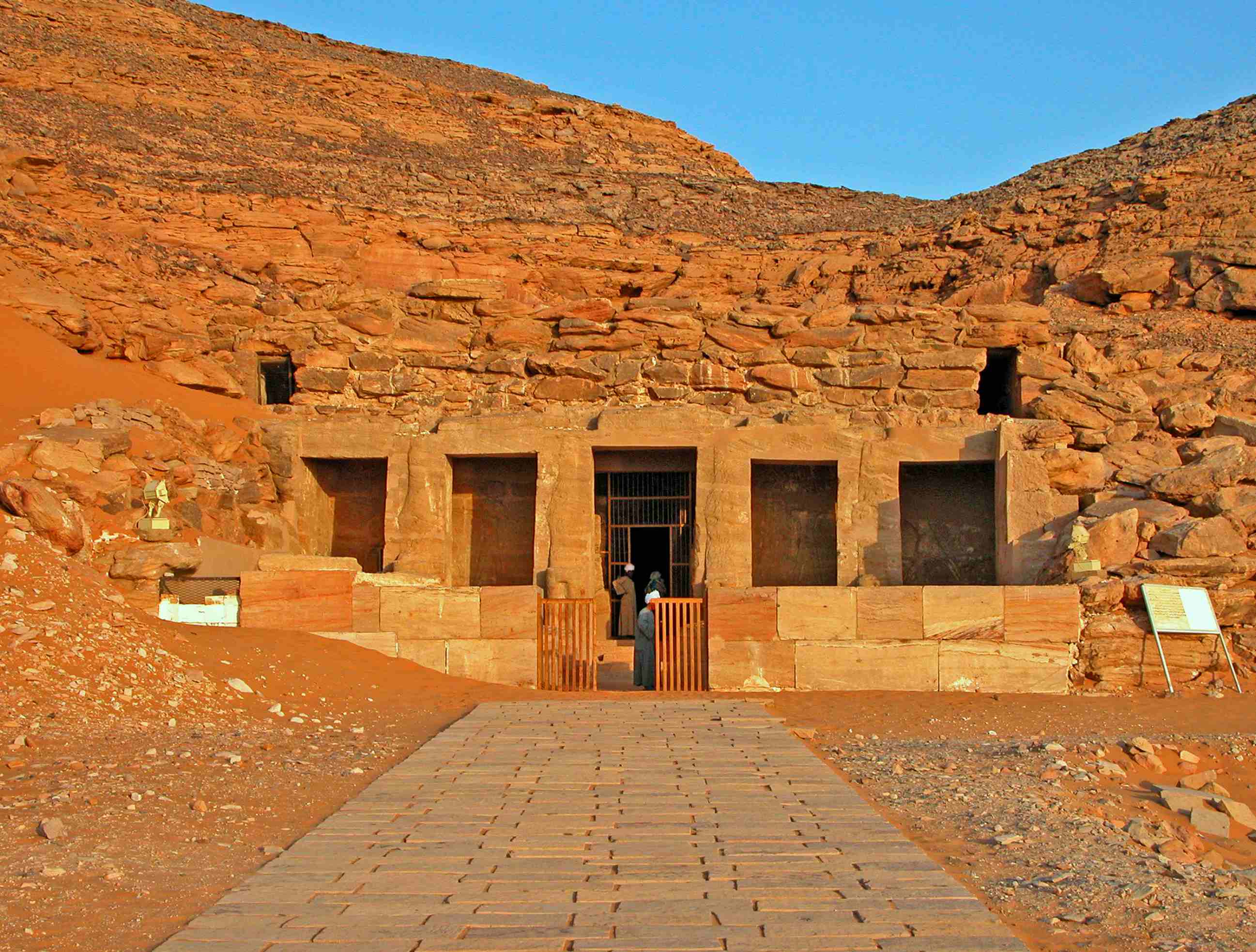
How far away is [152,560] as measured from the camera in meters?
11.6

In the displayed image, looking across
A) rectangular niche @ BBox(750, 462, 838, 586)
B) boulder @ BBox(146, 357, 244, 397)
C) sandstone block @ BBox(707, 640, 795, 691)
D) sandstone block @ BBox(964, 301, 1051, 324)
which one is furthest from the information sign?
boulder @ BBox(146, 357, 244, 397)

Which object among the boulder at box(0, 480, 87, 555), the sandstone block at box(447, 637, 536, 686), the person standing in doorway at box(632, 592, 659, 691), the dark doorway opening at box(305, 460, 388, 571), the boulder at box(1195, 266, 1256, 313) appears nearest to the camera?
the boulder at box(0, 480, 87, 555)

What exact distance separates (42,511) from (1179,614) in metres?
10.7

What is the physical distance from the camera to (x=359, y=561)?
15.2 metres

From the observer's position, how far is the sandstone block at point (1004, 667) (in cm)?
1107

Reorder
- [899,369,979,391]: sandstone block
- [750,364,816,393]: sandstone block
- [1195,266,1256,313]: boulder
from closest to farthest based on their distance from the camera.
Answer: [899,369,979,391]: sandstone block
[750,364,816,393]: sandstone block
[1195,266,1256,313]: boulder

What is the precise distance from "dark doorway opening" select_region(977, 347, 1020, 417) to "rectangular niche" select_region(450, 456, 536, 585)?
6.33m

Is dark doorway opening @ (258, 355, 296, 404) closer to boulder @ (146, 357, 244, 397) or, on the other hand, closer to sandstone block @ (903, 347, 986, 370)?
boulder @ (146, 357, 244, 397)

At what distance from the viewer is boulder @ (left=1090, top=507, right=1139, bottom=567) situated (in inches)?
470

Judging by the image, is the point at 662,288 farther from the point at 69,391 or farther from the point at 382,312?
the point at 69,391

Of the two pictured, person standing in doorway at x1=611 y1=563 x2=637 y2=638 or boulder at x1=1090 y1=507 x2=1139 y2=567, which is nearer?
boulder at x1=1090 y1=507 x2=1139 y2=567

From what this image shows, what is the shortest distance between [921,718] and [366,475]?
8523mm

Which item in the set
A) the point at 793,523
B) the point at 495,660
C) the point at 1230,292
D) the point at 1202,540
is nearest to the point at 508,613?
the point at 495,660

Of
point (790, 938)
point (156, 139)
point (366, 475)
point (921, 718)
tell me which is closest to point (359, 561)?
point (366, 475)
